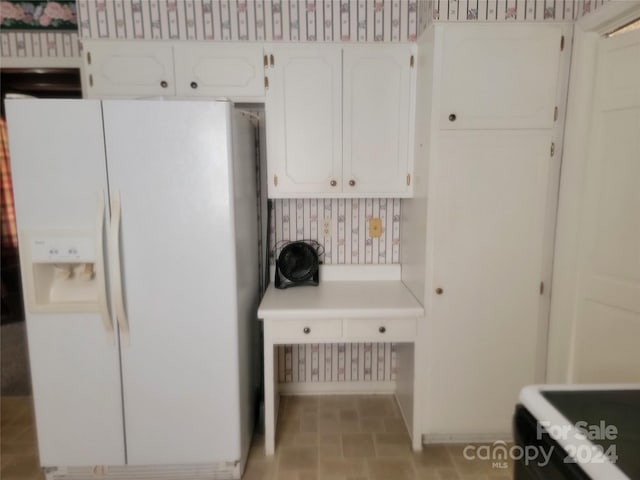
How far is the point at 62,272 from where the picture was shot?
171cm

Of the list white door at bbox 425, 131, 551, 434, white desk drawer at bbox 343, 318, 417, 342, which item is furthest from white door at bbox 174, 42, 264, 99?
white desk drawer at bbox 343, 318, 417, 342

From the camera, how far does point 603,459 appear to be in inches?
28.4

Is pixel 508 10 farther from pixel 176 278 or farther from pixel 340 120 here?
pixel 176 278

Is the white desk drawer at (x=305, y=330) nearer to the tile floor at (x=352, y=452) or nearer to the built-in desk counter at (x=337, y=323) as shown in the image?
the built-in desk counter at (x=337, y=323)

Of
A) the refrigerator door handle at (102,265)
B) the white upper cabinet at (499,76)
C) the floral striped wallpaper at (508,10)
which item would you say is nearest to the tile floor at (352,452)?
the refrigerator door handle at (102,265)

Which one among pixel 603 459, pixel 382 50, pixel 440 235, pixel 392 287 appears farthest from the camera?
pixel 392 287

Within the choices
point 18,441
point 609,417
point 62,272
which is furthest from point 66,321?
point 609,417

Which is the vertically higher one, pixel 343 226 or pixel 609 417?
pixel 343 226

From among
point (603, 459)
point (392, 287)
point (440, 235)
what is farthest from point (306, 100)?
point (603, 459)

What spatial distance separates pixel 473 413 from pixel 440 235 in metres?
0.98

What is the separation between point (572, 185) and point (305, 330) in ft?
4.89

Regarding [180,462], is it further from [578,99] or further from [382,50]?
[578,99]

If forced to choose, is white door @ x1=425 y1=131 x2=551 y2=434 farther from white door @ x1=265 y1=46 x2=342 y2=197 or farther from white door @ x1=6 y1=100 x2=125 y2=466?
white door @ x1=6 y1=100 x2=125 y2=466

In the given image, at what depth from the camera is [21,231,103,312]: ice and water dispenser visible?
1609mm
